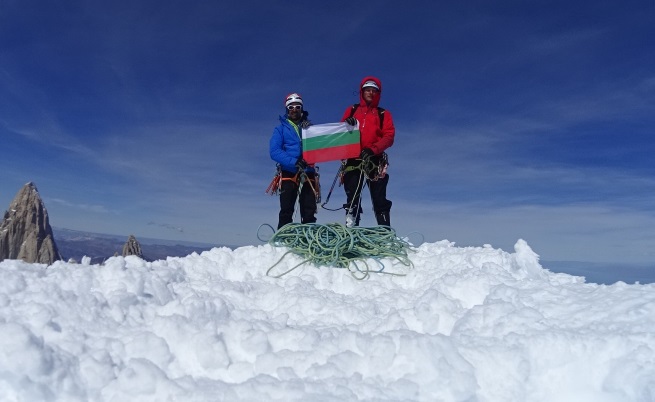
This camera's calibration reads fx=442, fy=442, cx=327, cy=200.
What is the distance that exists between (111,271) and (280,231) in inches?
112

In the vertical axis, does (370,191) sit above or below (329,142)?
below

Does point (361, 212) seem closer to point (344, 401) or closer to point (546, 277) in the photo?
point (546, 277)

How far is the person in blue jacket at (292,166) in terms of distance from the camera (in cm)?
814

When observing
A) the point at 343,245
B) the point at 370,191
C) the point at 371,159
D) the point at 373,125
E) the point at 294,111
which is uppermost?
the point at 294,111

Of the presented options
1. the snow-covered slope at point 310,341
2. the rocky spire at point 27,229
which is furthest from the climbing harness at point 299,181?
the rocky spire at point 27,229

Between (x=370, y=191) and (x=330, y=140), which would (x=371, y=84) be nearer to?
(x=330, y=140)

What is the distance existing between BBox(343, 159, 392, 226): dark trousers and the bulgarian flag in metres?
0.30

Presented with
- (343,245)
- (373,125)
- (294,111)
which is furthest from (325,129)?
(343,245)

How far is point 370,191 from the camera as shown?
8.13 meters

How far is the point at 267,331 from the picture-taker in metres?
3.44

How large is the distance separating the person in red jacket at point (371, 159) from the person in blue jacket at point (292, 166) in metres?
0.70

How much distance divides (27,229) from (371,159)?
12379cm

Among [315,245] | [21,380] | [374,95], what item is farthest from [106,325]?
[374,95]

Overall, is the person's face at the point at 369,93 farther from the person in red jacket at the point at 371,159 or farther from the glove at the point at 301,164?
the glove at the point at 301,164
